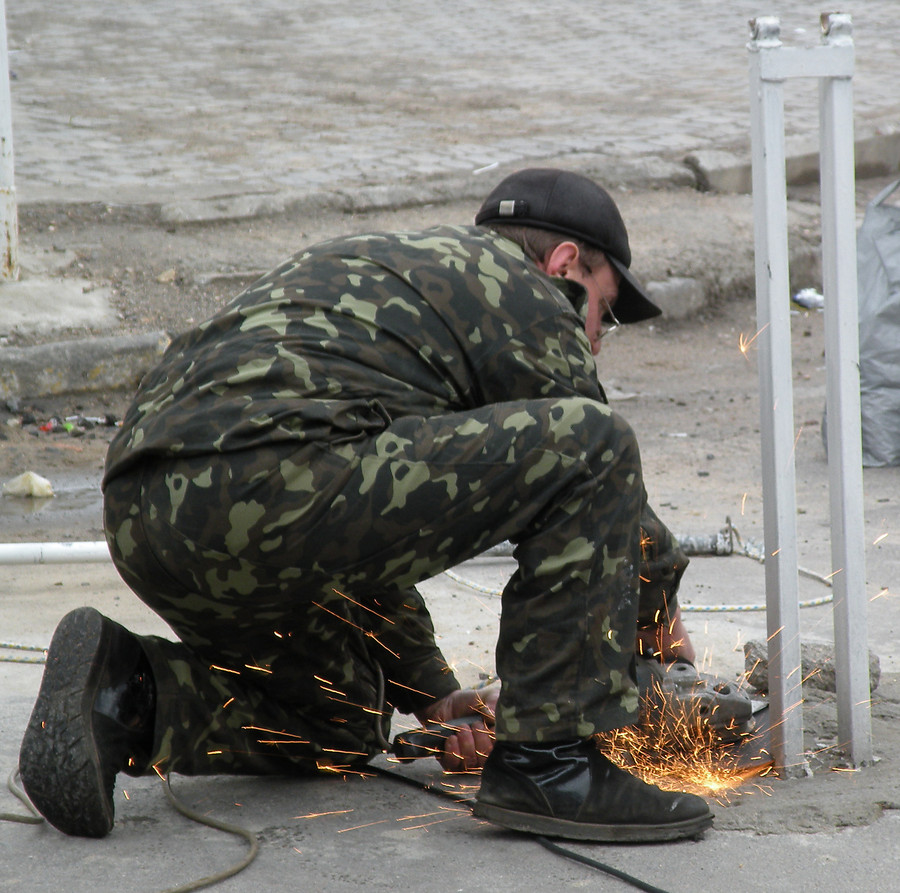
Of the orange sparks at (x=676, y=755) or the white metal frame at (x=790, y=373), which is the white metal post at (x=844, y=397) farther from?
the orange sparks at (x=676, y=755)

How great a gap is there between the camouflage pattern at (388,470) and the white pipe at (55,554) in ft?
4.68

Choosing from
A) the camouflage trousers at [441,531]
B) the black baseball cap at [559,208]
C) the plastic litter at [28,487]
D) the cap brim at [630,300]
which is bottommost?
the plastic litter at [28,487]

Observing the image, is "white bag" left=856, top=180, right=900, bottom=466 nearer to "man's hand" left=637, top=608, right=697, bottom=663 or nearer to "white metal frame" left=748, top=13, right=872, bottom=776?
"man's hand" left=637, top=608, right=697, bottom=663

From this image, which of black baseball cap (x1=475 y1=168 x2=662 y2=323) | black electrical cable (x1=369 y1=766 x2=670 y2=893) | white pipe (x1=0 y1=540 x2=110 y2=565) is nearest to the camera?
black electrical cable (x1=369 y1=766 x2=670 y2=893)

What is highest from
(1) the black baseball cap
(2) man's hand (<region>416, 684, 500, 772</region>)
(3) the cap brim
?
(1) the black baseball cap

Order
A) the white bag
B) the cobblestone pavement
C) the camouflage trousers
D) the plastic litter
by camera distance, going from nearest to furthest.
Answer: the camouflage trousers < the plastic litter < the white bag < the cobblestone pavement

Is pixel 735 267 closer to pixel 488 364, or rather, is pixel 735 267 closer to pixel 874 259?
pixel 874 259

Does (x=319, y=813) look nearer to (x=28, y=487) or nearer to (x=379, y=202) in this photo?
(x=28, y=487)

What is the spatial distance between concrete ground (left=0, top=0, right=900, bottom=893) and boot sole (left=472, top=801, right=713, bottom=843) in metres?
0.03

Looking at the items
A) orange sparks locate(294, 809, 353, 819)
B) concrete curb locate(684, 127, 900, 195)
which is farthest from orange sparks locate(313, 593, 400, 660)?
concrete curb locate(684, 127, 900, 195)

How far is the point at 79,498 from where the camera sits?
520cm

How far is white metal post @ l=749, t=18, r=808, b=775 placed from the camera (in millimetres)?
2432

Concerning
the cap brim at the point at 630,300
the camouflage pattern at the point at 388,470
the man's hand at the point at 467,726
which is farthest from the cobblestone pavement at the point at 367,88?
the camouflage pattern at the point at 388,470

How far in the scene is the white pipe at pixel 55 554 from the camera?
380 cm
